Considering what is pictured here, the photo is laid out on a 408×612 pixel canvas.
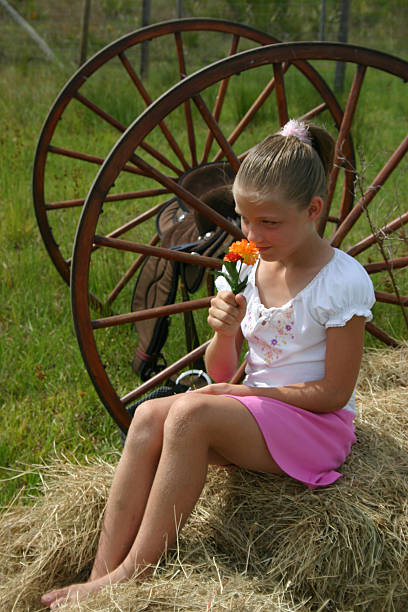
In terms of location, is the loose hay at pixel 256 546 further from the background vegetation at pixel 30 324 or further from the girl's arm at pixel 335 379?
the background vegetation at pixel 30 324

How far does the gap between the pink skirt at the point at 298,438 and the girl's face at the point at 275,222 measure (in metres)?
0.39

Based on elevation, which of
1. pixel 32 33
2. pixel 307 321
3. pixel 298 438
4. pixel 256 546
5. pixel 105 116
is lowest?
pixel 256 546

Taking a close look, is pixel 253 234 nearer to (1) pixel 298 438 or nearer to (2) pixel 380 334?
(1) pixel 298 438

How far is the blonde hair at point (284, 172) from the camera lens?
184cm

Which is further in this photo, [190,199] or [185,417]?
[190,199]

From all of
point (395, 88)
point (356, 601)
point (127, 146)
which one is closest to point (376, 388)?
point (356, 601)

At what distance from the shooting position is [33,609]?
1.87 m

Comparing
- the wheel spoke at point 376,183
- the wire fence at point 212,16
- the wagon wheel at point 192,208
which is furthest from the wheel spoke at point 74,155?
the wire fence at point 212,16

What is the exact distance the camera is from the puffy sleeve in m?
1.89

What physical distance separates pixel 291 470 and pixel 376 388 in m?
0.80

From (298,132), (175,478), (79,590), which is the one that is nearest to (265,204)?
(298,132)

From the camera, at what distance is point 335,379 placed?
1.90 m

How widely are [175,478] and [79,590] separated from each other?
0.36 meters

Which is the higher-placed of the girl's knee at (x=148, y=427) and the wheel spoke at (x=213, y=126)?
the wheel spoke at (x=213, y=126)
